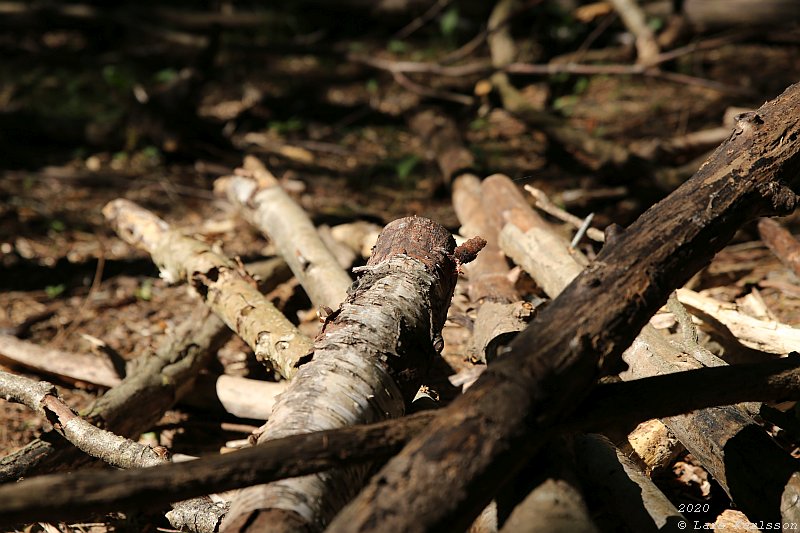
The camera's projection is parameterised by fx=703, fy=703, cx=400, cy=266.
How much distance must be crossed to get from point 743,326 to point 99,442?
260cm

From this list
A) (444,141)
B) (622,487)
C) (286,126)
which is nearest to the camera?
(622,487)

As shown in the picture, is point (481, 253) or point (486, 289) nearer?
point (486, 289)

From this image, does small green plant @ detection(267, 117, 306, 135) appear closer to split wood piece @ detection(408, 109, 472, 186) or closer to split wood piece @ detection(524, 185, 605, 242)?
split wood piece @ detection(408, 109, 472, 186)

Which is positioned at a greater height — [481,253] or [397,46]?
[397,46]

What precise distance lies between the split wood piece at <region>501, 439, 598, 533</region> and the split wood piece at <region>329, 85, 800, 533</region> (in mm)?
133

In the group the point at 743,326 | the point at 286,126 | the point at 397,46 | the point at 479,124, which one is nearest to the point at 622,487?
the point at 743,326

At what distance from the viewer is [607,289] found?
75.7 inches

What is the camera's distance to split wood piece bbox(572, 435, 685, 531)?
1988mm

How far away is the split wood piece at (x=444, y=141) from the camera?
16.4 feet

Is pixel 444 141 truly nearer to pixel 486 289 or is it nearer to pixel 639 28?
pixel 486 289

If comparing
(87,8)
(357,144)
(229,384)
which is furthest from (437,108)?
(87,8)

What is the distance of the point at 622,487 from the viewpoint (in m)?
2.09

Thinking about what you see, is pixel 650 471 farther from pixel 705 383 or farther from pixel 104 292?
pixel 104 292

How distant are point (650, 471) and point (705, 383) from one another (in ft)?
2.45
